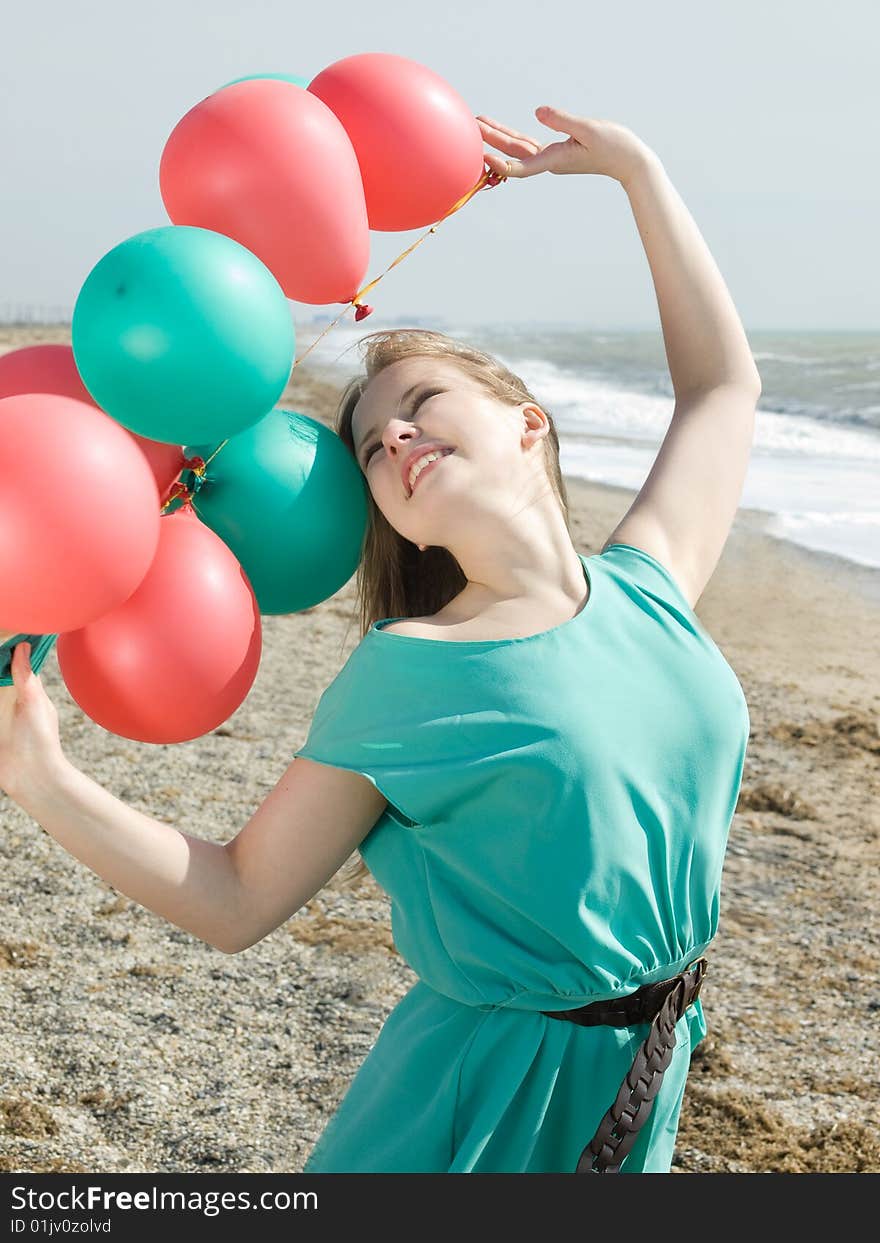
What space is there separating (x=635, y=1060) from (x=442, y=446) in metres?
0.82

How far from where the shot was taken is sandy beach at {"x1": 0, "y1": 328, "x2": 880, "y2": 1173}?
305cm

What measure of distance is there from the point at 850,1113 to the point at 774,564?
6741 millimetres

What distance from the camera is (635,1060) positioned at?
1.59 metres

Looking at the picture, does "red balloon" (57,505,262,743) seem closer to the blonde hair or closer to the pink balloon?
the pink balloon

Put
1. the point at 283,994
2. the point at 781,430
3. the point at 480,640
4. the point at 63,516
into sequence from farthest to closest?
the point at 781,430, the point at 283,994, the point at 480,640, the point at 63,516

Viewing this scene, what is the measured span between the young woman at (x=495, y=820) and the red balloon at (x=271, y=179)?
20cm

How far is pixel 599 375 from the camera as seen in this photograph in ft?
107

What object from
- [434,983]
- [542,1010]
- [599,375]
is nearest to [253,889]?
[434,983]

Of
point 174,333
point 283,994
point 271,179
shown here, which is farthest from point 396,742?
point 283,994

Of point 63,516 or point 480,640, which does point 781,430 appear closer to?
point 480,640

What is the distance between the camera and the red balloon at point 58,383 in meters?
1.60

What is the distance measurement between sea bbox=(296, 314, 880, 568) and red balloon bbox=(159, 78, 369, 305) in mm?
128

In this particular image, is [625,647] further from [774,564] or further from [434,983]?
[774,564]

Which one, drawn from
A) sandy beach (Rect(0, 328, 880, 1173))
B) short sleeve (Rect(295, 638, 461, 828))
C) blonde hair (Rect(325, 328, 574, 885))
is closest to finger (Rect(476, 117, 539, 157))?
blonde hair (Rect(325, 328, 574, 885))
